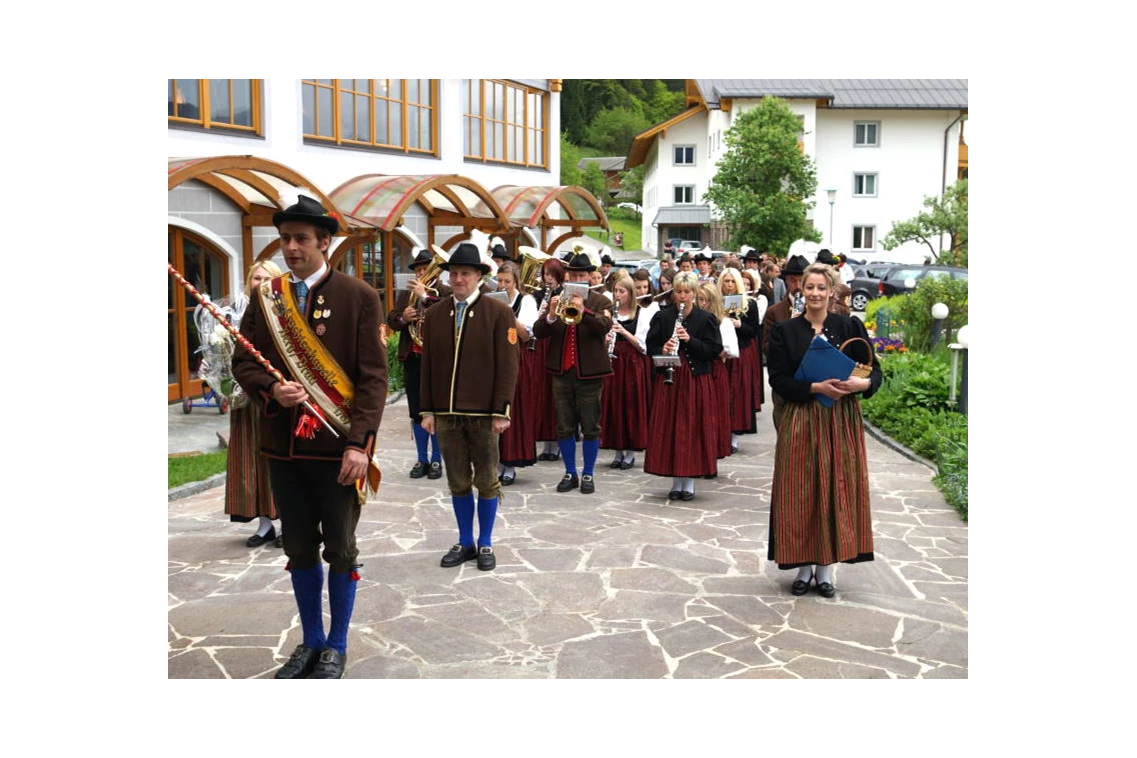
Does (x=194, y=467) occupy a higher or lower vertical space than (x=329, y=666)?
higher

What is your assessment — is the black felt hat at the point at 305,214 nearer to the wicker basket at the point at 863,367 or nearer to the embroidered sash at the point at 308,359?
the embroidered sash at the point at 308,359

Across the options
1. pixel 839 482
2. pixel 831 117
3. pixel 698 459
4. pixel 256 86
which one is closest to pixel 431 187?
pixel 256 86

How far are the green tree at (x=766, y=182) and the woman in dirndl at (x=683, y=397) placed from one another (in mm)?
33211

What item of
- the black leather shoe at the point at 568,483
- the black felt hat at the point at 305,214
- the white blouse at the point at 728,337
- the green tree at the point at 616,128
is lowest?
the black leather shoe at the point at 568,483

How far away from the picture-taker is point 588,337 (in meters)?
8.88

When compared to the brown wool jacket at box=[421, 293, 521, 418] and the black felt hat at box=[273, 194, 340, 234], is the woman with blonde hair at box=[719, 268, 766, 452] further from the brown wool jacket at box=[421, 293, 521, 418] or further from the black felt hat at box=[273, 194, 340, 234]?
the black felt hat at box=[273, 194, 340, 234]

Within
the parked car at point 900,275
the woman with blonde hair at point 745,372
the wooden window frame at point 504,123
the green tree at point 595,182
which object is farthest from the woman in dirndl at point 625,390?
the green tree at point 595,182

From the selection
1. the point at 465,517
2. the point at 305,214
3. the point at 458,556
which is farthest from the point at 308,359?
the point at 458,556

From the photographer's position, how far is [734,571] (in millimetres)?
6598

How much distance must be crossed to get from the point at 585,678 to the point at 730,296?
18.3 feet

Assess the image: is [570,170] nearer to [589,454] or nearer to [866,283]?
[866,283]

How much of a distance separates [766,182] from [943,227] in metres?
8.70

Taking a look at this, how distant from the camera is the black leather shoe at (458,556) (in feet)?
21.7

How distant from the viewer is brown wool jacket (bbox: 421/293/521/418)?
645 cm
